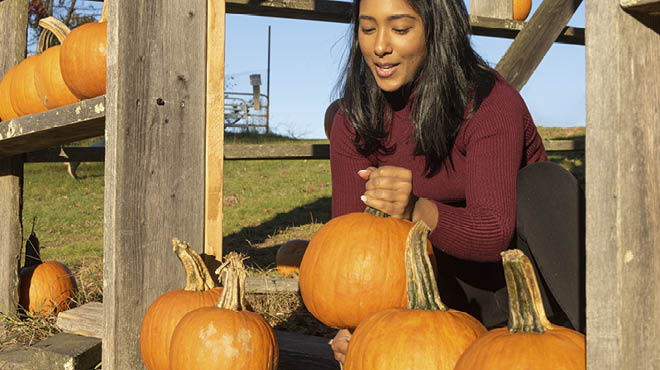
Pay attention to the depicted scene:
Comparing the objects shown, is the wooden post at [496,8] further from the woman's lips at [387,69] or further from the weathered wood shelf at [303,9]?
the woman's lips at [387,69]

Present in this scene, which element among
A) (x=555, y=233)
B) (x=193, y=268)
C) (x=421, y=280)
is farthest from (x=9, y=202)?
(x=555, y=233)

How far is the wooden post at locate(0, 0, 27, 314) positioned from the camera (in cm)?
395

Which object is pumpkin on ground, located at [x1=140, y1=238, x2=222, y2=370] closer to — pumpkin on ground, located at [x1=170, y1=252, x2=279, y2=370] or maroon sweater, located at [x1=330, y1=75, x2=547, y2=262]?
pumpkin on ground, located at [x1=170, y1=252, x2=279, y2=370]

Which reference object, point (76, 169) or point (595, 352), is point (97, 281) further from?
point (76, 169)

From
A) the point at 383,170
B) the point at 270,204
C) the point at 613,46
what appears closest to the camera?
the point at 613,46

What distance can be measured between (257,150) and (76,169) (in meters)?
7.89

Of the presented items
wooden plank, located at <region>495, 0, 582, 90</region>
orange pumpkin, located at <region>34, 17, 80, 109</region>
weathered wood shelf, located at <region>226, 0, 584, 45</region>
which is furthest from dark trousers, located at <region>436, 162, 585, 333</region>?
weathered wood shelf, located at <region>226, 0, 584, 45</region>

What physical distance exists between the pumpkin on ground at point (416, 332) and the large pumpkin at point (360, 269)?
8.2 inches

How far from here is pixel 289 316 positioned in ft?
13.1

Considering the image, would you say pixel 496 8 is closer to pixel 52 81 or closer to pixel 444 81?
pixel 444 81

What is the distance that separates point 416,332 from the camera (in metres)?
1.62

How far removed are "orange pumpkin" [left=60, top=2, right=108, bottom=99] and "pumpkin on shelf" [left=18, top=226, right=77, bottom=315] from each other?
1.61 metres

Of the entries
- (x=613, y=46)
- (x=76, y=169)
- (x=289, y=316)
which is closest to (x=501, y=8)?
(x=289, y=316)

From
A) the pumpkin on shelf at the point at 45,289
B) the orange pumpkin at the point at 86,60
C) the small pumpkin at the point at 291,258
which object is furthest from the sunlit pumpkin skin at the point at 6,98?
the small pumpkin at the point at 291,258
